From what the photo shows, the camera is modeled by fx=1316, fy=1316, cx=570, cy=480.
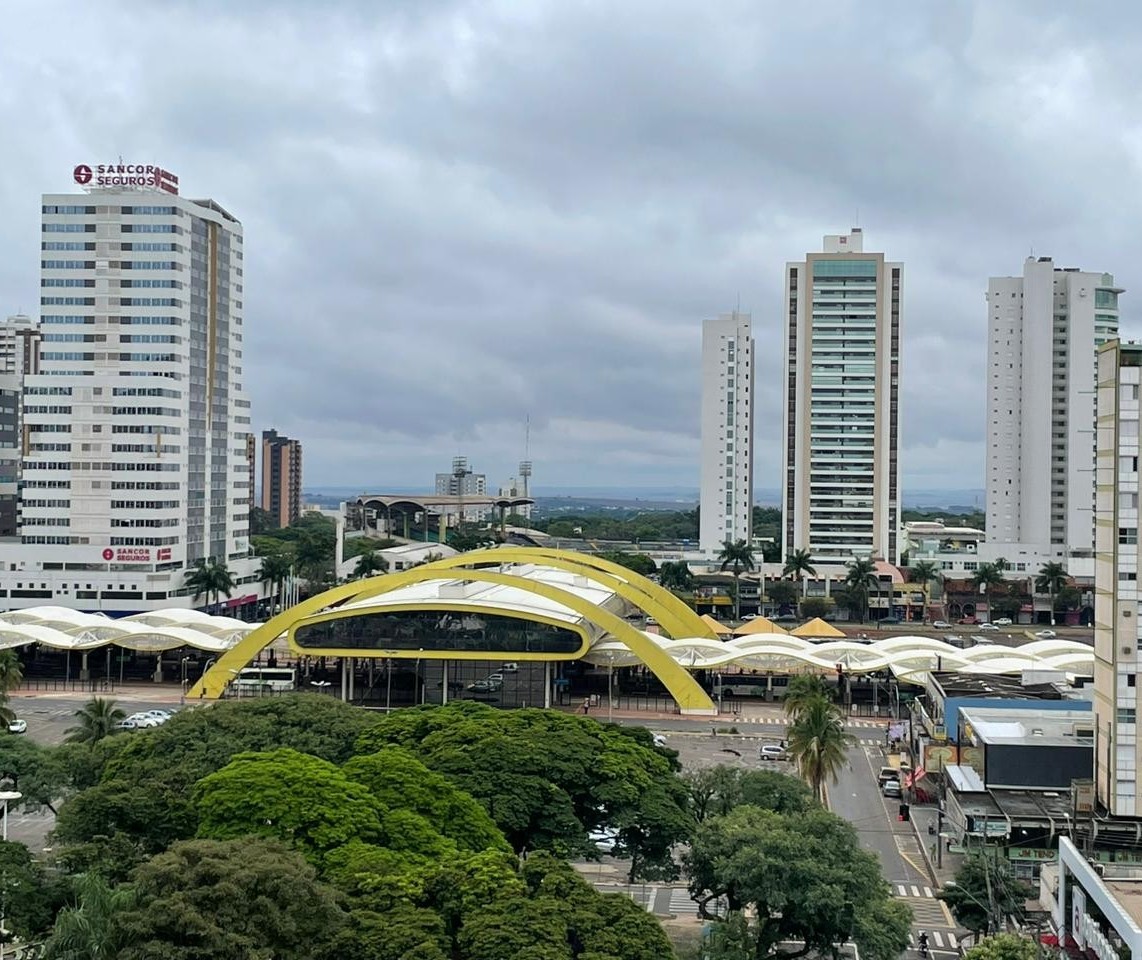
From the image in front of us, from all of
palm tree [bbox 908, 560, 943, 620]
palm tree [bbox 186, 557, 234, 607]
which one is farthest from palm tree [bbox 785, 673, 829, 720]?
palm tree [bbox 908, 560, 943, 620]

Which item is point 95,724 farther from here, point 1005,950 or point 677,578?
point 677,578

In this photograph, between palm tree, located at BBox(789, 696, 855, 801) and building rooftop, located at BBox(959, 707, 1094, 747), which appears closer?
building rooftop, located at BBox(959, 707, 1094, 747)

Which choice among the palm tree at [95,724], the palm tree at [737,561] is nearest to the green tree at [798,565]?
the palm tree at [737,561]

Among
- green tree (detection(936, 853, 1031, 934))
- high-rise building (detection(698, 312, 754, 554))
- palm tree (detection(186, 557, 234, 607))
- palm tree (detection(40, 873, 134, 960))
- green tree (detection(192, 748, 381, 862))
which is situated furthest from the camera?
high-rise building (detection(698, 312, 754, 554))

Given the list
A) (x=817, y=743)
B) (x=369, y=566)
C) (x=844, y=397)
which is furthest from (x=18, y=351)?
(x=817, y=743)

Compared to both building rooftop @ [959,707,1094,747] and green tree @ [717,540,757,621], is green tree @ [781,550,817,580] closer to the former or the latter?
green tree @ [717,540,757,621]
